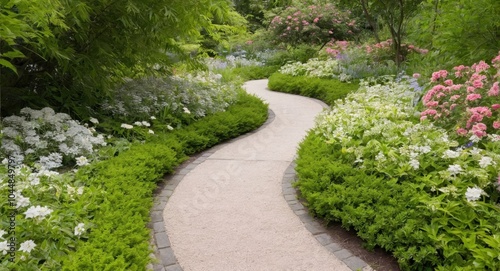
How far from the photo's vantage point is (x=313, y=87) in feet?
30.8

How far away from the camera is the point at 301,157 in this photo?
4.30 meters

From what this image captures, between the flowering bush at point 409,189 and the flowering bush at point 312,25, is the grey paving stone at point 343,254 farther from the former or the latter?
the flowering bush at point 312,25

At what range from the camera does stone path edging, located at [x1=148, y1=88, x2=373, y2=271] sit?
110 inches

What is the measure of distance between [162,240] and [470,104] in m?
3.21

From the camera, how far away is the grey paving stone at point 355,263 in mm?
2752

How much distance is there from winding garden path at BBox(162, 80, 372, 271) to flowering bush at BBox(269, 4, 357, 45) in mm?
9550

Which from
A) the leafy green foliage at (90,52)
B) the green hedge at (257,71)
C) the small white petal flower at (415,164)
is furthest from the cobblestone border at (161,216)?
the green hedge at (257,71)

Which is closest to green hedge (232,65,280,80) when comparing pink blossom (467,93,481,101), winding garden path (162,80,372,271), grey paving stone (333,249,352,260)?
winding garden path (162,80,372,271)

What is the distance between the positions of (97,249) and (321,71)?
27.3 ft

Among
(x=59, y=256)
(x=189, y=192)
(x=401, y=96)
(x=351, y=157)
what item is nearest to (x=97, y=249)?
(x=59, y=256)

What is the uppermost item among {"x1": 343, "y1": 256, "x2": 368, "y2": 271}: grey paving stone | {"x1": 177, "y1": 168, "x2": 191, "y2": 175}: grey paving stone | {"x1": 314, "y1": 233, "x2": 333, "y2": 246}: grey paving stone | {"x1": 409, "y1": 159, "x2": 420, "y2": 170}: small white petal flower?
{"x1": 409, "y1": 159, "x2": 420, "y2": 170}: small white petal flower

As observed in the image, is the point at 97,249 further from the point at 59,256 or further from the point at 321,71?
the point at 321,71

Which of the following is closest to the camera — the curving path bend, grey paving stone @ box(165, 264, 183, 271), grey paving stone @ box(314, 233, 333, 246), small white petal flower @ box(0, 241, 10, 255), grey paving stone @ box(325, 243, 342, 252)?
small white petal flower @ box(0, 241, 10, 255)

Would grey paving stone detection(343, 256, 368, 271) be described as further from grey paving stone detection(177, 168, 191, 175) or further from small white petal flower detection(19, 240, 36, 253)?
grey paving stone detection(177, 168, 191, 175)
